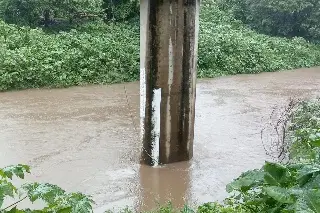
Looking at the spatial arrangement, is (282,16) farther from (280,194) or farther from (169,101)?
(280,194)

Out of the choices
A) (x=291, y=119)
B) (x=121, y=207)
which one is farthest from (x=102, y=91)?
(x=121, y=207)

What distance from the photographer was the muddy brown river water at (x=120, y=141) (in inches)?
293

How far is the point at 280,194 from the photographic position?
2205mm

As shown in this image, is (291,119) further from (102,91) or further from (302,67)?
(302,67)

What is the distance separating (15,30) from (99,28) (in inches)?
146

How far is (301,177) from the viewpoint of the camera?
7.25ft

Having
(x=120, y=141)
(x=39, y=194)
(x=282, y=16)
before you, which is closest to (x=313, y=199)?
(x=39, y=194)

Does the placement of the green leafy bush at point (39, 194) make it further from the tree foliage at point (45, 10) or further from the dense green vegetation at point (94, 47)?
the tree foliage at point (45, 10)

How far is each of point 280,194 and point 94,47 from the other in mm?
14763

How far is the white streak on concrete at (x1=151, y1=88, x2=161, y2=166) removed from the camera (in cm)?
761

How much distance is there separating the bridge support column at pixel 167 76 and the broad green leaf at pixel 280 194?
5.32 meters

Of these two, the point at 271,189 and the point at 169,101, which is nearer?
the point at 271,189

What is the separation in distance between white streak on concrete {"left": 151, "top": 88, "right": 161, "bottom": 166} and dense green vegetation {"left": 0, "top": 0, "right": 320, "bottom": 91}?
Result: 7534mm

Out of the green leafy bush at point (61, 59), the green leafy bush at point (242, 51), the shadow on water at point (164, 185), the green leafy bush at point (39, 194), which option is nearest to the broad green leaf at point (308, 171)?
the green leafy bush at point (39, 194)
